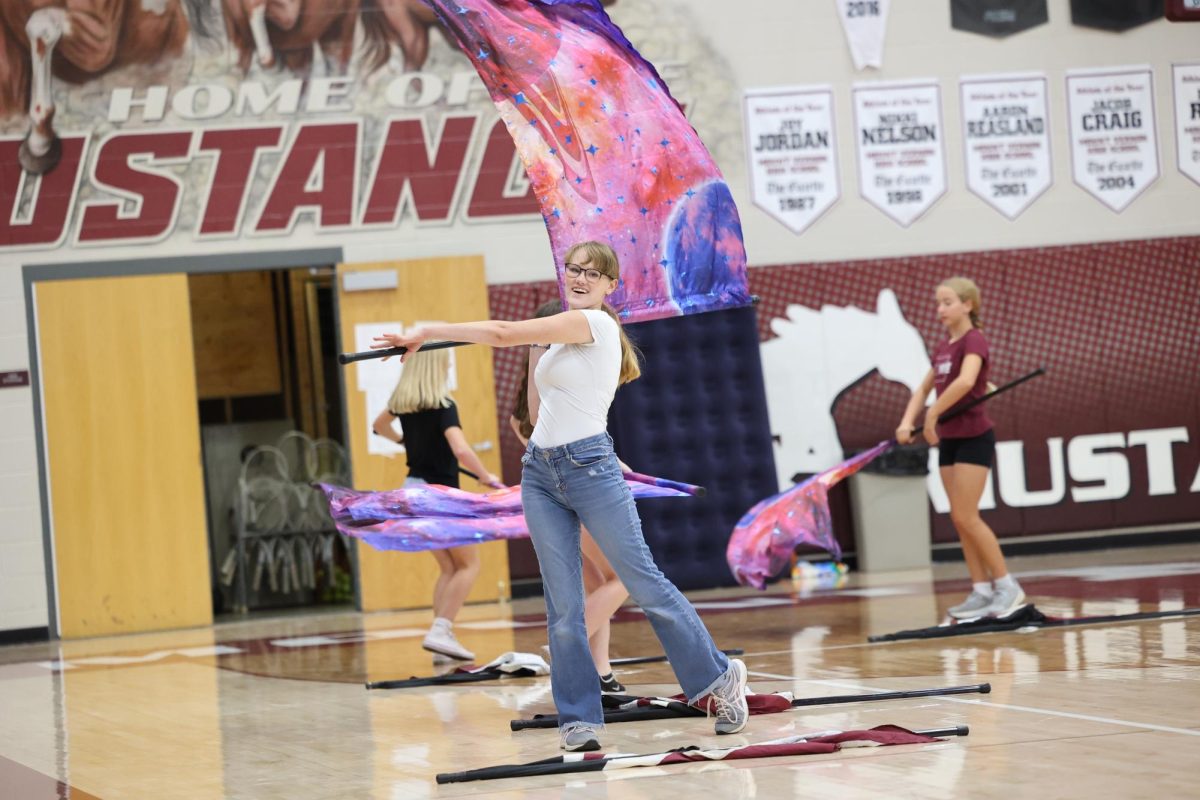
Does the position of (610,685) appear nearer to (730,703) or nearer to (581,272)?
(730,703)

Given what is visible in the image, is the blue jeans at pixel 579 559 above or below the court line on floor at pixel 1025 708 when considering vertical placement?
above

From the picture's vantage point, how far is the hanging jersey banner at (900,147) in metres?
13.5

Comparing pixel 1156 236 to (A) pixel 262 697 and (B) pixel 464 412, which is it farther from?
(A) pixel 262 697

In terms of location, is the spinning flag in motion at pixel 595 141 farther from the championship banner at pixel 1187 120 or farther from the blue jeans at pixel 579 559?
the championship banner at pixel 1187 120

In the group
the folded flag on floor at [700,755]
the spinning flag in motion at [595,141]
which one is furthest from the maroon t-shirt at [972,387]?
the folded flag on floor at [700,755]

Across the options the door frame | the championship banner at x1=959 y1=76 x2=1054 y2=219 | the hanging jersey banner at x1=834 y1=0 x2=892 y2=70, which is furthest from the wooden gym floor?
the hanging jersey banner at x1=834 y1=0 x2=892 y2=70

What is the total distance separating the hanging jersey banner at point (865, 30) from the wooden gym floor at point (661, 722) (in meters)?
5.01

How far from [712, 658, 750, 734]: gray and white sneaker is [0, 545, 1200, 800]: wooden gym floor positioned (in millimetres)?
51

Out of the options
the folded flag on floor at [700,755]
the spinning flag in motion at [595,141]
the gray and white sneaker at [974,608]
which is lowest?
the gray and white sneaker at [974,608]

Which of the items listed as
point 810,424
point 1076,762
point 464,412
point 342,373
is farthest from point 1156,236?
point 1076,762

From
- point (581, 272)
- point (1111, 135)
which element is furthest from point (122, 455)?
point (1111, 135)

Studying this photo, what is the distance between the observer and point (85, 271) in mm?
12461

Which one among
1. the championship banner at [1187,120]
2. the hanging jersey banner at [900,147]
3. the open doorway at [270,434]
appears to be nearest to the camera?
the hanging jersey banner at [900,147]

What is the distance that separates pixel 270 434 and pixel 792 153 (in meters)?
5.88
